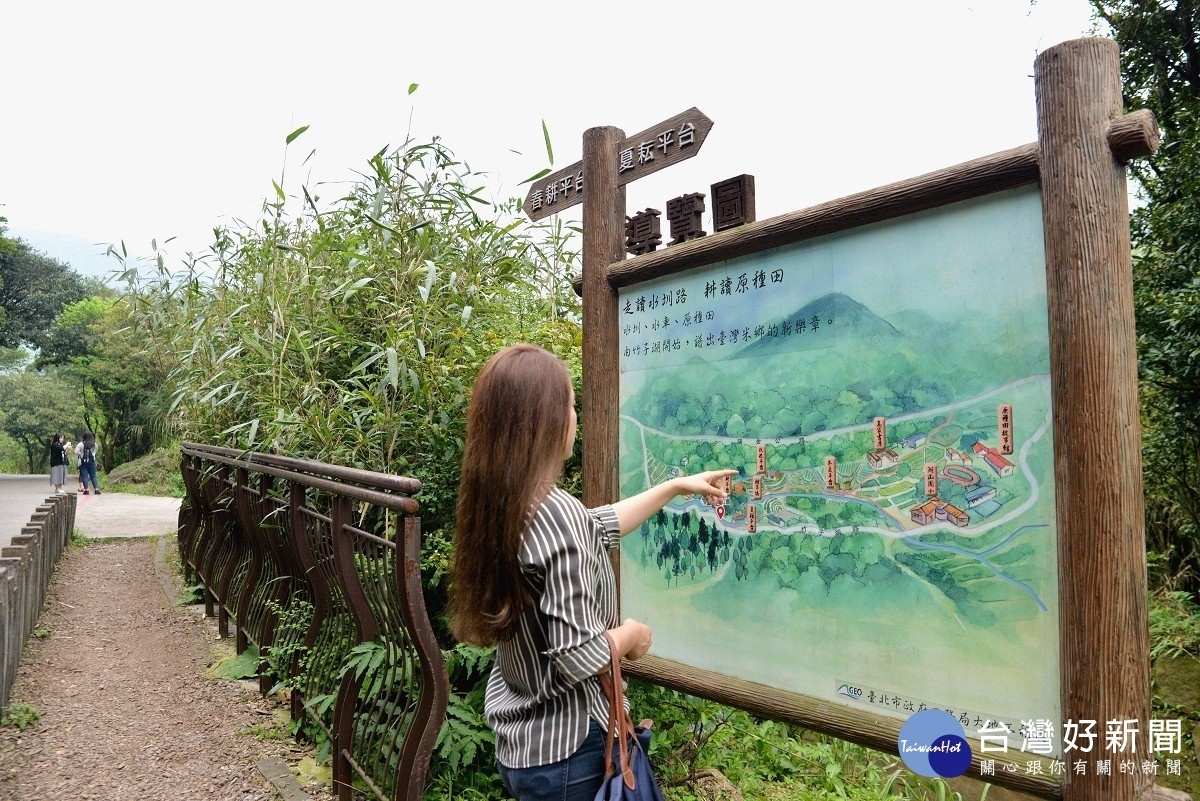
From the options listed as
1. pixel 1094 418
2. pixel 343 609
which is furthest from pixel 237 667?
pixel 1094 418

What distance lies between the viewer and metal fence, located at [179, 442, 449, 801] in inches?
96.2

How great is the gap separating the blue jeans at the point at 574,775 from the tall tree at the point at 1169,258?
537 cm

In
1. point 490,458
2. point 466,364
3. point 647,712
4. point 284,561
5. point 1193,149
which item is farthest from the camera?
point 1193,149

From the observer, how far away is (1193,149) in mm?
5676

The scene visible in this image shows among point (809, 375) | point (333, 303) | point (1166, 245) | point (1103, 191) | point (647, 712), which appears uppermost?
point (1166, 245)

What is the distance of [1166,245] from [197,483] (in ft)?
23.7

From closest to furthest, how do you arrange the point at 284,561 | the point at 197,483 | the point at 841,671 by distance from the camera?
1. the point at 841,671
2. the point at 284,561
3. the point at 197,483

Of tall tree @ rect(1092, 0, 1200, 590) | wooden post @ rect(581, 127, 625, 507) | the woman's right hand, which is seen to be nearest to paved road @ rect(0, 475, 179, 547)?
wooden post @ rect(581, 127, 625, 507)

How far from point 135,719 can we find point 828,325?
12.6ft

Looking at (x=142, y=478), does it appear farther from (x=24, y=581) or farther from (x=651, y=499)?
(x=651, y=499)

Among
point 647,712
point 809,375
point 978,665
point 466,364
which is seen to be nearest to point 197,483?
point 466,364

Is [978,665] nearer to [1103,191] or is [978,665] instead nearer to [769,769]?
[1103,191]

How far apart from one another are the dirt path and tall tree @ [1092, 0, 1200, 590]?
574 centimetres

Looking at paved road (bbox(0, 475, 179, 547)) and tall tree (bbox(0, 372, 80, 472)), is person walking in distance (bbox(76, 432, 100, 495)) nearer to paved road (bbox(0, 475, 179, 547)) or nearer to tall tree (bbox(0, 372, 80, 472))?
paved road (bbox(0, 475, 179, 547))
